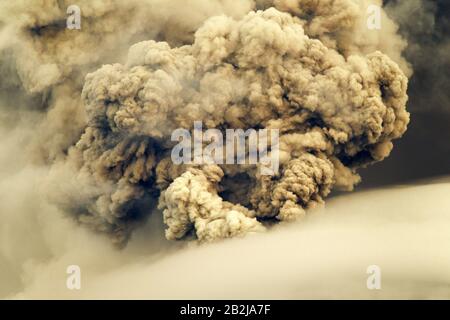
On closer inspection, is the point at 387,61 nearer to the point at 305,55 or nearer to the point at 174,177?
the point at 305,55

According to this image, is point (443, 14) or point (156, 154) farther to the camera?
point (443, 14)

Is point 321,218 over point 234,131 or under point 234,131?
under

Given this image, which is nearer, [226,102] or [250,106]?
[226,102]

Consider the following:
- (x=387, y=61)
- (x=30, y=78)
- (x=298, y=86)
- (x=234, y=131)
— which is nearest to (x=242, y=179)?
(x=234, y=131)
